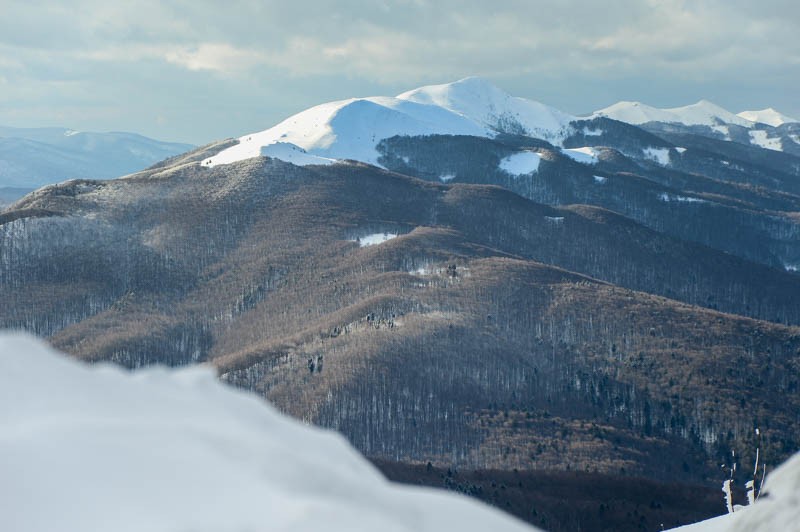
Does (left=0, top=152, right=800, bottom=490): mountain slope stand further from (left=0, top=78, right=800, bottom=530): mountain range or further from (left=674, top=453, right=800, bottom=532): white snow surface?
(left=674, top=453, right=800, bottom=532): white snow surface

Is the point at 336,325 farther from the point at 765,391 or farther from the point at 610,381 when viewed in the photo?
the point at 765,391

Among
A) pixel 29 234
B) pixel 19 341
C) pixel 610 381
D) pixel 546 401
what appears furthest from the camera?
pixel 29 234

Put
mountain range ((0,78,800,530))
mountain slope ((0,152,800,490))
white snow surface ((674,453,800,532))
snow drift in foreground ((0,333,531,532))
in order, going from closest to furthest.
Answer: snow drift in foreground ((0,333,531,532))
white snow surface ((674,453,800,532))
mountain range ((0,78,800,530))
mountain slope ((0,152,800,490))

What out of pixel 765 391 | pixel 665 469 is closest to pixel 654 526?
pixel 665 469

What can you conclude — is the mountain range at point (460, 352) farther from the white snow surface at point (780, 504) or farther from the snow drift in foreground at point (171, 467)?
the snow drift in foreground at point (171, 467)

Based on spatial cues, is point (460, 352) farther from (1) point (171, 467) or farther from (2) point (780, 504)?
(1) point (171, 467)

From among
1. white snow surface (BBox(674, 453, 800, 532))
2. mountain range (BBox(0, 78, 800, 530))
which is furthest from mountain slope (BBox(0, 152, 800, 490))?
white snow surface (BBox(674, 453, 800, 532))

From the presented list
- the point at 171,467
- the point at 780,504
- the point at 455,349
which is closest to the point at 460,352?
the point at 455,349

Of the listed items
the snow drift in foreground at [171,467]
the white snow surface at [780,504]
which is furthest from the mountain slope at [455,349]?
the snow drift in foreground at [171,467]
